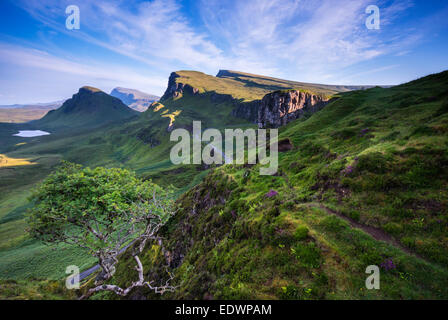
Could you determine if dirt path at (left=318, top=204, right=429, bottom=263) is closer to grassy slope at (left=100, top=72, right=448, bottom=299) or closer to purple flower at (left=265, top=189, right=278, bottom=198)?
grassy slope at (left=100, top=72, right=448, bottom=299)

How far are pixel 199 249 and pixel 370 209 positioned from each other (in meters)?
17.8

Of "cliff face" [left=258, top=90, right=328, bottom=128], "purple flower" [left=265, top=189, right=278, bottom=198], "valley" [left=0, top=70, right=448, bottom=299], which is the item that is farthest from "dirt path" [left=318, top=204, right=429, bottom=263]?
"cliff face" [left=258, top=90, right=328, bottom=128]

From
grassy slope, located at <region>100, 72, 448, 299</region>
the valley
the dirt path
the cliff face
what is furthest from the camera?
the cliff face

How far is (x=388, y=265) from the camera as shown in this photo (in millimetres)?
9312

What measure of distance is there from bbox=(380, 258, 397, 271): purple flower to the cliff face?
113830mm

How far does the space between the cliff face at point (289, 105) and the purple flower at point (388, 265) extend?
113830mm

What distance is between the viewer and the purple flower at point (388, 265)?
A: 9.20 metres

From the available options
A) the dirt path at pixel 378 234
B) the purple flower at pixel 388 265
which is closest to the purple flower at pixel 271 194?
the dirt path at pixel 378 234

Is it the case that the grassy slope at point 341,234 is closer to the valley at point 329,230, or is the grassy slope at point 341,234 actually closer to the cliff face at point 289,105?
the valley at point 329,230

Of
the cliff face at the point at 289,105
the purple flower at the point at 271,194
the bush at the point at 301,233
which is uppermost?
the cliff face at the point at 289,105

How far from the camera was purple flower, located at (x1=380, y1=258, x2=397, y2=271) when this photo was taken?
920cm

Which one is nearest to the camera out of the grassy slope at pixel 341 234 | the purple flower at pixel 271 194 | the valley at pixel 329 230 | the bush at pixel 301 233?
the grassy slope at pixel 341 234

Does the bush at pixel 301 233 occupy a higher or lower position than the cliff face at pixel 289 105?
lower

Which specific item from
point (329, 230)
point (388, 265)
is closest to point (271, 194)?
point (329, 230)
